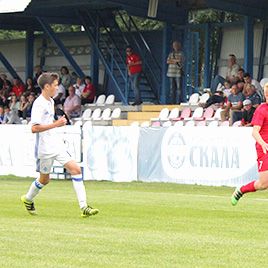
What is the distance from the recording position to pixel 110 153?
27.3 metres

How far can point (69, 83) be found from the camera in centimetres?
3872

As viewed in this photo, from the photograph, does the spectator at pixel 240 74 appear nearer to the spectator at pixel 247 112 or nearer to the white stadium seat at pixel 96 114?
the spectator at pixel 247 112

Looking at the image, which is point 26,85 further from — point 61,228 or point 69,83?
point 61,228

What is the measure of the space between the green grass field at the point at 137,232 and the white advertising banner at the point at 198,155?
3.26 meters

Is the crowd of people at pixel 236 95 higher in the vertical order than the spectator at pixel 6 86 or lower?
higher

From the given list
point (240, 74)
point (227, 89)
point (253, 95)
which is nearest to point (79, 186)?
point (253, 95)

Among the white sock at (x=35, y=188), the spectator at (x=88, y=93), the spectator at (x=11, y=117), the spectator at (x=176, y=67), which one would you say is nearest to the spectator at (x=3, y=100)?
the spectator at (x=11, y=117)

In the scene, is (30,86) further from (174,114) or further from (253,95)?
(253,95)

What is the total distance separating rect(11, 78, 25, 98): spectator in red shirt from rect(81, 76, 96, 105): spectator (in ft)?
11.4

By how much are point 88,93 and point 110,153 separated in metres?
10.6

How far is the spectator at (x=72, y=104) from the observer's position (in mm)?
36562

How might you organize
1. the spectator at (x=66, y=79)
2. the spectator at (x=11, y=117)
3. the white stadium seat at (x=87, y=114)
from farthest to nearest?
the spectator at (x=66, y=79) → the white stadium seat at (x=87, y=114) → the spectator at (x=11, y=117)

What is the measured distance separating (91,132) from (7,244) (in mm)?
16918

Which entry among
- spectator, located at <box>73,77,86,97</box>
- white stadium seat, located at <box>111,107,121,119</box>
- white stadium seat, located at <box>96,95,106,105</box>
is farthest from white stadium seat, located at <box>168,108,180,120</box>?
spectator, located at <box>73,77,86,97</box>
